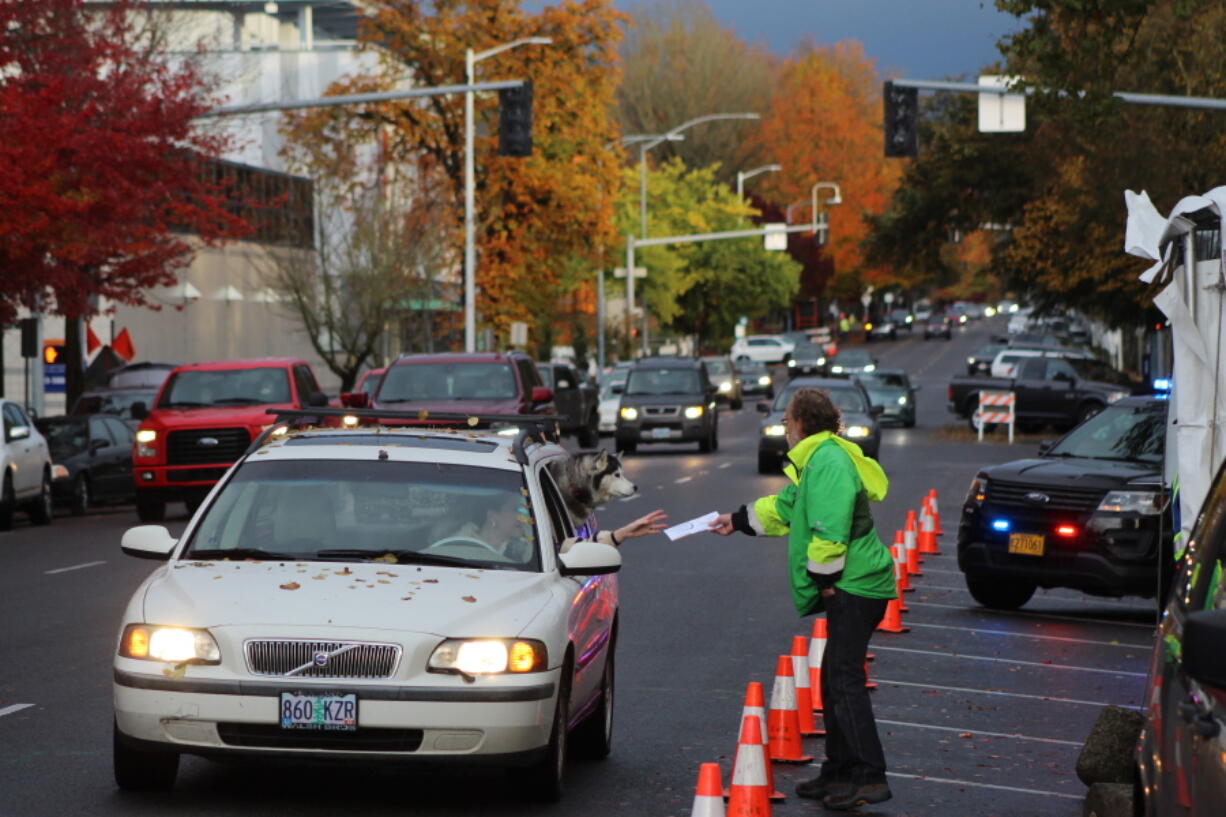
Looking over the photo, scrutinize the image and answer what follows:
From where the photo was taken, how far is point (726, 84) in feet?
381

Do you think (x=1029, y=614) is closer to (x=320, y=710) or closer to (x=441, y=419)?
(x=441, y=419)

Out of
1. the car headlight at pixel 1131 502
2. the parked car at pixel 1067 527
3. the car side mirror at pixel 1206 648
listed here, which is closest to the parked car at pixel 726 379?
the parked car at pixel 1067 527

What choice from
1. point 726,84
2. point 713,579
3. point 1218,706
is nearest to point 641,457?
point 713,579

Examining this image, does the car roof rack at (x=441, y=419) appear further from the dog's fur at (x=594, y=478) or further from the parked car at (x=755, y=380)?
the parked car at (x=755, y=380)

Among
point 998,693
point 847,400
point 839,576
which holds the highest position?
point 839,576

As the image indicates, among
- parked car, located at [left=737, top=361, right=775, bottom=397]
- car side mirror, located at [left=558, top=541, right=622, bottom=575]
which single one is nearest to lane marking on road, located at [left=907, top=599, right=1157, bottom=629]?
car side mirror, located at [left=558, top=541, right=622, bottom=575]

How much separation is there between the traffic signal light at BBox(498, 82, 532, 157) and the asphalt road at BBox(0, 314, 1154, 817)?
8676 millimetres

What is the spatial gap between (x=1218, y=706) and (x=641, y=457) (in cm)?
3758

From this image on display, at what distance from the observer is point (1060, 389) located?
4853cm

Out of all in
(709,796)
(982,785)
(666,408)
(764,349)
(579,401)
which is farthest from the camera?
(764,349)

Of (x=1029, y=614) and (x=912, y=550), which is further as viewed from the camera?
(x=912, y=550)

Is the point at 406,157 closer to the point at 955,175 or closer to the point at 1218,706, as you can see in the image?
the point at 955,175

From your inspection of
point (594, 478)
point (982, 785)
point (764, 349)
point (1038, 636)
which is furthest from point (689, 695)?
point (764, 349)

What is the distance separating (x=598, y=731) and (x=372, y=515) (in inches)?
59.3
